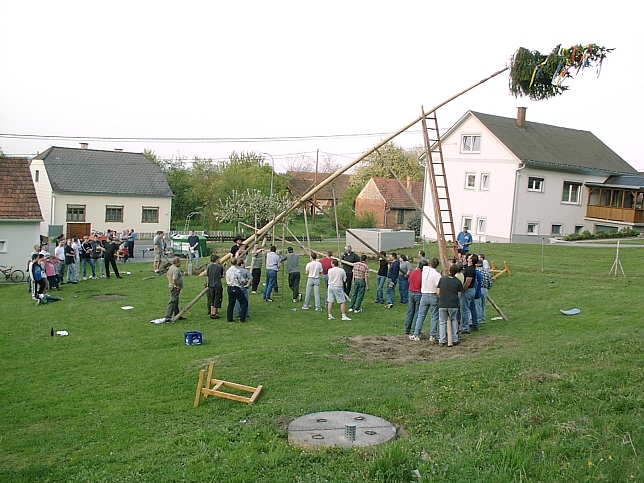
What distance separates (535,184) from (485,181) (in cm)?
309

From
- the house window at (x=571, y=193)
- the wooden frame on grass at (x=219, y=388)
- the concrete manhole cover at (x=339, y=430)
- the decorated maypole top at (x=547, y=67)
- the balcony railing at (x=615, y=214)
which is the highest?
the decorated maypole top at (x=547, y=67)

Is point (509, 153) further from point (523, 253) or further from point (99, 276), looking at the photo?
point (99, 276)

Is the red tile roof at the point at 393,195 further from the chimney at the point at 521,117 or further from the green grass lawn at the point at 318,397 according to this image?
the green grass lawn at the point at 318,397

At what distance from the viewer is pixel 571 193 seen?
1690 inches

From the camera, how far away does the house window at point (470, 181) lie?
139 ft

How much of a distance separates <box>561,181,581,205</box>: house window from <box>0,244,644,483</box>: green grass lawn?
25.8 meters

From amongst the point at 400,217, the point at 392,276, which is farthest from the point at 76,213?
the point at 392,276

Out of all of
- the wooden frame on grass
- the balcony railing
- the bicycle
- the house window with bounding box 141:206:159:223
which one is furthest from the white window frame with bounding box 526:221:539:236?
the wooden frame on grass

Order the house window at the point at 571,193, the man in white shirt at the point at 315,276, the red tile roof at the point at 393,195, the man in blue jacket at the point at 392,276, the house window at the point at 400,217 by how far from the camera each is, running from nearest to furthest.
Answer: the man in white shirt at the point at 315,276 → the man in blue jacket at the point at 392,276 → the house window at the point at 571,193 → the red tile roof at the point at 393,195 → the house window at the point at 400,217

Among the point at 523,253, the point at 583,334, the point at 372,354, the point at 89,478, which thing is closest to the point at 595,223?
the point at 523,253

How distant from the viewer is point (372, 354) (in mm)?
13250

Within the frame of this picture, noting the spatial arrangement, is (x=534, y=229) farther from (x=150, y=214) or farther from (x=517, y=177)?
(x=150, y=214)

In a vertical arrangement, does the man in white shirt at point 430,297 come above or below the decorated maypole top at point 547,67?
below

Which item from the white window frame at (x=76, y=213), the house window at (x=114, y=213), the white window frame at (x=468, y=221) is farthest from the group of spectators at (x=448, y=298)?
the house window at (x=114, y=213)
